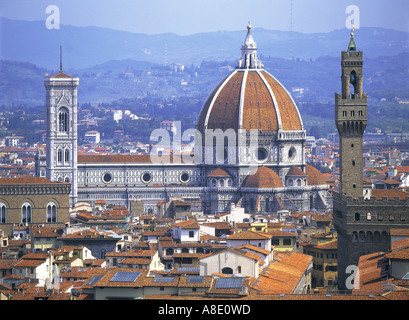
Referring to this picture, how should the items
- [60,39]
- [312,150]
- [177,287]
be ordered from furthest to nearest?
[312,150] < [60,39] < [177,287]

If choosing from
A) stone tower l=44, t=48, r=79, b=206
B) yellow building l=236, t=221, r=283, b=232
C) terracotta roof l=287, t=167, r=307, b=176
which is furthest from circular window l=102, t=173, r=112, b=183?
yellow building l=236, t=221, r=283, b=232

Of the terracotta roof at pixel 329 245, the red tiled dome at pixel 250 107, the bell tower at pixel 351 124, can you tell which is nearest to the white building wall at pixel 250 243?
the terracotta roof at pixel 329 245

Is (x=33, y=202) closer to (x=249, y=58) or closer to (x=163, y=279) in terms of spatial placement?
(x=249, y=58)

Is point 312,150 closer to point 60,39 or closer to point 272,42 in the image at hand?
point 272,42

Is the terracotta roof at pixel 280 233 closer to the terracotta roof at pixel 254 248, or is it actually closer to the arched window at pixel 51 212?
the terracotta roof at pixel 254 248

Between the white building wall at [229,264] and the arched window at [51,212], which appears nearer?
the white building wall at [229,264]

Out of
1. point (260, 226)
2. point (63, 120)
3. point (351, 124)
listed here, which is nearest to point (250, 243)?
point (351, 124)
